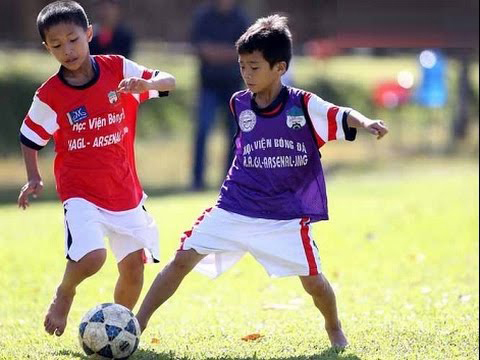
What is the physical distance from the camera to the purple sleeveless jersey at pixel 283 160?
5.80 metres

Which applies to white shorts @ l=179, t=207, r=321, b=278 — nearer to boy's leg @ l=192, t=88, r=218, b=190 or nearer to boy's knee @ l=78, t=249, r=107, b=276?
boy's knee @ l=78, t=249, r=107, b=276

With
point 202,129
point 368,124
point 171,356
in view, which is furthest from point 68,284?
point 202,129

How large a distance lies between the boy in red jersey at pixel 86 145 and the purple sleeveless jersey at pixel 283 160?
1.73 ft

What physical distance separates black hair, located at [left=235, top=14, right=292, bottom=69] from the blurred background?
350 inches

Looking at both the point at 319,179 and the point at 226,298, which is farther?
the point at 226,298

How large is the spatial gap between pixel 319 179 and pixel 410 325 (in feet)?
4.18

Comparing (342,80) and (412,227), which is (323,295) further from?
(342,80)

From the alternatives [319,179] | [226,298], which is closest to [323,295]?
[319,179]

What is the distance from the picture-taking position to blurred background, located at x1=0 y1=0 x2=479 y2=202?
15820mm

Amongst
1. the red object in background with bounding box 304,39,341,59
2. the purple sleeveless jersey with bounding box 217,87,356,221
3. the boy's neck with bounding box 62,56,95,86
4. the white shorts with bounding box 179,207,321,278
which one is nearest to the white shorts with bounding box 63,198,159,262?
the white shorts with bounding box 179,207,321,278

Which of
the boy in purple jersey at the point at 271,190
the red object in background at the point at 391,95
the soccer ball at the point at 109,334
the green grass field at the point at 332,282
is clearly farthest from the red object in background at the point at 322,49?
the soccer ball at the point at 109,334

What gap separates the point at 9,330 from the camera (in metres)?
6.54

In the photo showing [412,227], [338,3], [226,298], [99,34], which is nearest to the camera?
[226,298]

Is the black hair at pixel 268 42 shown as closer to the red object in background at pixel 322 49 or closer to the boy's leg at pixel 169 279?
Answer: the boy's leg at pixel 169 279
